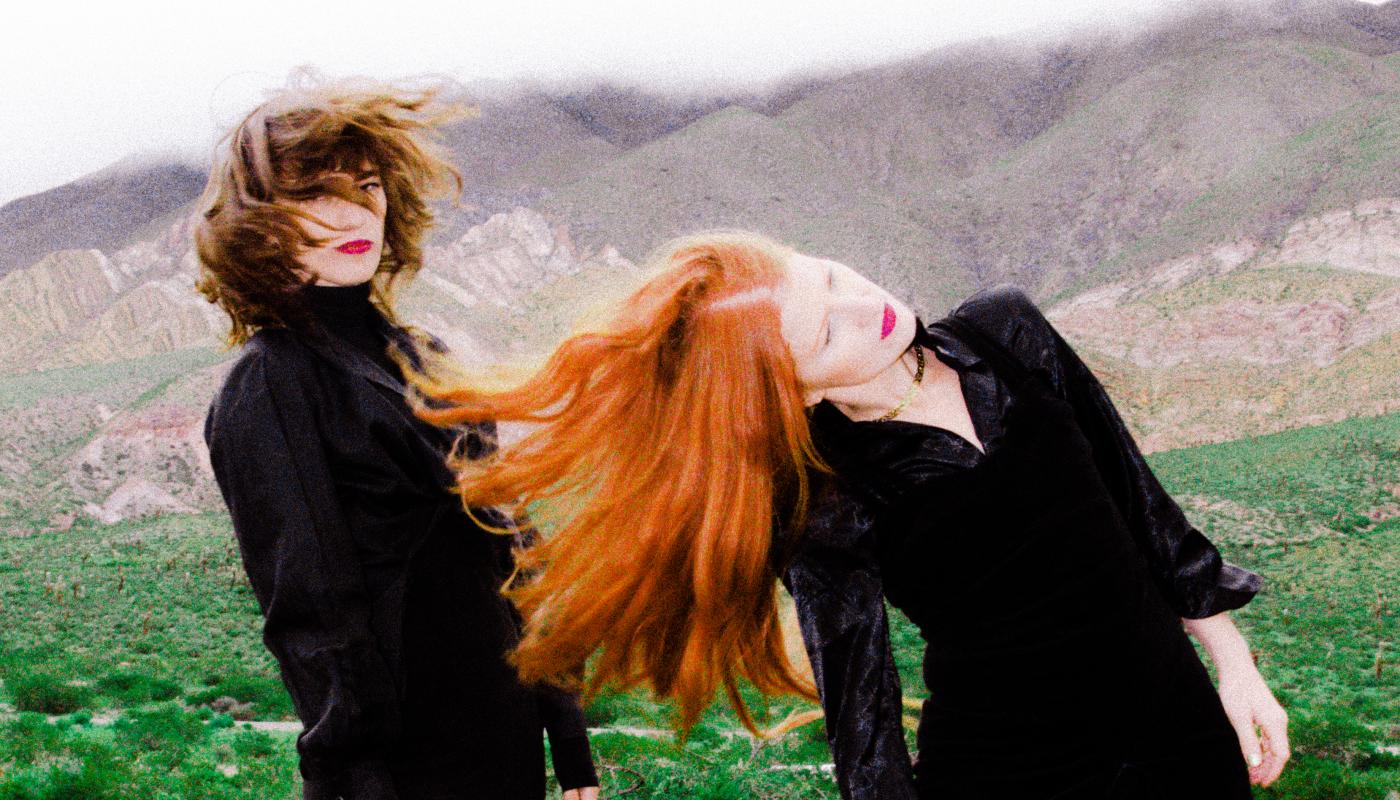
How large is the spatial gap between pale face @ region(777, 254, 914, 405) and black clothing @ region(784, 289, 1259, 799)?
0.10 m

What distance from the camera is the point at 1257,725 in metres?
1.15

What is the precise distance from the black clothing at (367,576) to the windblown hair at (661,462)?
0.07 metres

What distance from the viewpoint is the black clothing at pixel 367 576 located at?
104cm

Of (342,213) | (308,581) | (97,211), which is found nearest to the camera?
(308,581)

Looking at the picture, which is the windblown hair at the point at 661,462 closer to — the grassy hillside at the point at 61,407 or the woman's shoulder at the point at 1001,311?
the woman's shoulder at the point at 1001,311

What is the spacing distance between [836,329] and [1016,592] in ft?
1.29

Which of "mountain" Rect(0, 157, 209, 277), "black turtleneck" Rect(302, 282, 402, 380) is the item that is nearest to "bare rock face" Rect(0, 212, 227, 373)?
"mountain" Rect(0, 157, 209, 277)

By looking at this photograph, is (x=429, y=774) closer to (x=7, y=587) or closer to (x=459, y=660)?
(x=459, y=660)

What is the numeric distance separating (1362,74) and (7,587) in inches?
1054

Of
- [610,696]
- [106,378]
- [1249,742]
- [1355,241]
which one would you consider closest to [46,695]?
[610,696]

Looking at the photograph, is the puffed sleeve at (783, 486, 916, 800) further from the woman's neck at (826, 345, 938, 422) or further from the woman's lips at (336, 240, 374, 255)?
the woman's lips at (336, 240, 374, 255)

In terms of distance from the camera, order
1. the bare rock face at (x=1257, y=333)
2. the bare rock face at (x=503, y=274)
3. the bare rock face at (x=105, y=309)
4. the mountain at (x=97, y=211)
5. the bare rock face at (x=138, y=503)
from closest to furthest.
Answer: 1. the bare rock face at (x=138, y=503)
2. the bare rock face at (x=1257, y=333)
3. the bare rock face at (x=105, y=309)
4. the mountain at (x=97, y=211)
5. the bare rock face at (x=503, y=274)

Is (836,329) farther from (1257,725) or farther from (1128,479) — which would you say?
(1257,725)

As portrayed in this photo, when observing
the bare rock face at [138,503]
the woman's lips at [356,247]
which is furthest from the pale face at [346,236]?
the bare rock face at [138,503]
